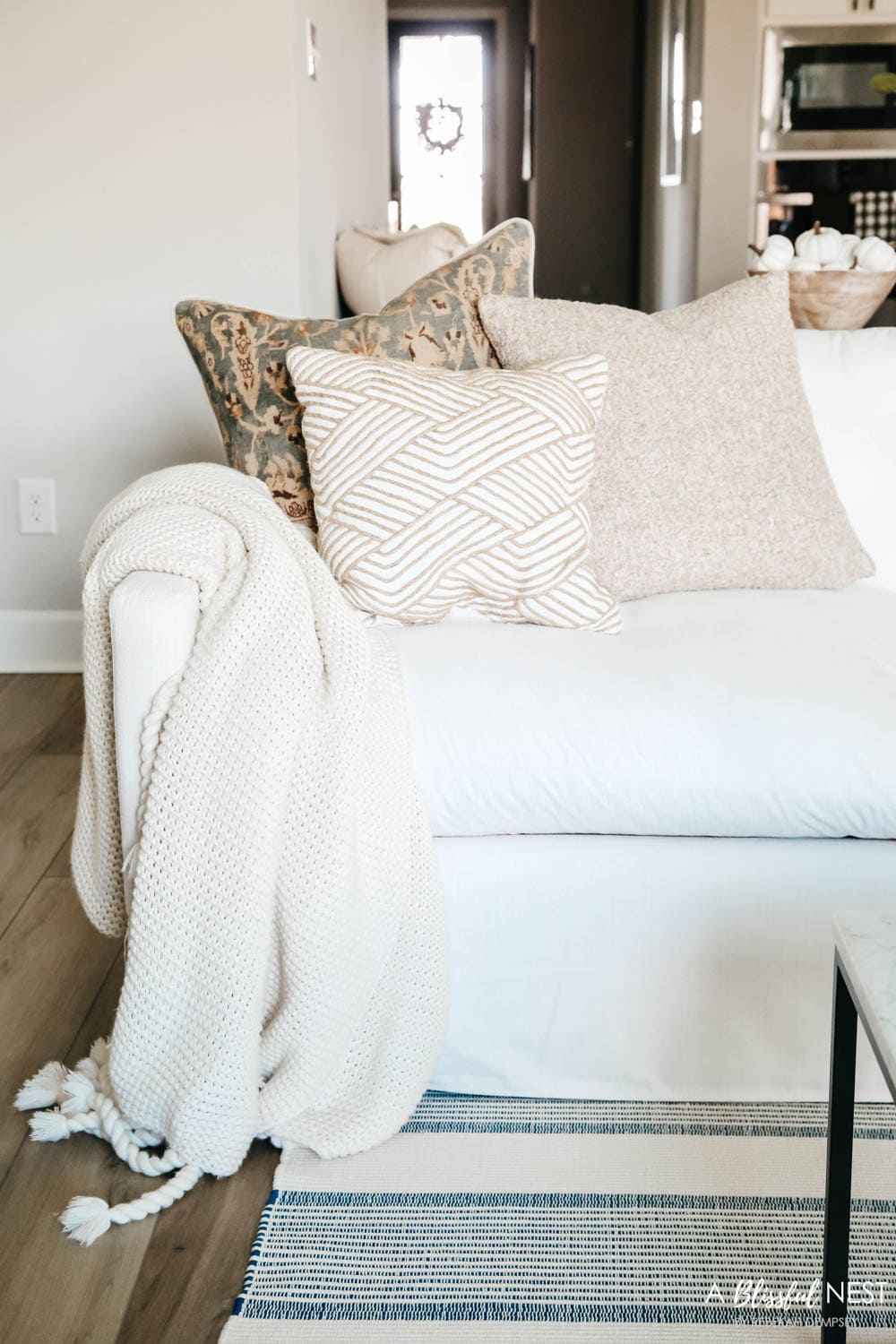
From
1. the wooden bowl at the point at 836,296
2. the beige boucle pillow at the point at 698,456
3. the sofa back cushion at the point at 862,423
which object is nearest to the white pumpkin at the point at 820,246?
the wooden bowl at the point at 836,296

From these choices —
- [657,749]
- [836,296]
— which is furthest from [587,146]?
[657,749]

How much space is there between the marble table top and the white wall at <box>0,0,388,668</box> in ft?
7.58

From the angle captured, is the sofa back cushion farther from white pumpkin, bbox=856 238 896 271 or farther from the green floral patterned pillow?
the green floral patterned pillow

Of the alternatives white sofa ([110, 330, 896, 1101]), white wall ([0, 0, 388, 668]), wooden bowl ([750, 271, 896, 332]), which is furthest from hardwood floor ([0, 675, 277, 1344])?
wooden bowl ([750, 271, 896, 332])

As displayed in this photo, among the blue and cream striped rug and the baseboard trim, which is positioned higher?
the baseboard trim

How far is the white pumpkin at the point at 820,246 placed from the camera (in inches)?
88.0

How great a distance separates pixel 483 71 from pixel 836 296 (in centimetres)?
638

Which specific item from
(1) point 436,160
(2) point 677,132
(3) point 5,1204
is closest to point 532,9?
(1) point 436,160

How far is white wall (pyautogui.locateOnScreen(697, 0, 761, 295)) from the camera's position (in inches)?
199

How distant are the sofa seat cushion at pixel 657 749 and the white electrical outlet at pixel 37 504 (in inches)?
75.0

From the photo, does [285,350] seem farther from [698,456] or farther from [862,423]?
[862,423]

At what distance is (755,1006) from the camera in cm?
156

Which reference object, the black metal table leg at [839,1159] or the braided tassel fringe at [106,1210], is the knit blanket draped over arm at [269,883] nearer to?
the braided tassel fringe at [106,1210]

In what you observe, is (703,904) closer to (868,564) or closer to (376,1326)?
(376,1326)
